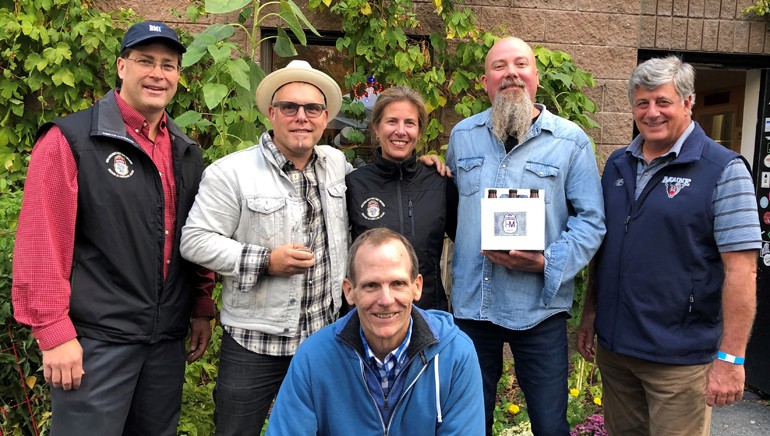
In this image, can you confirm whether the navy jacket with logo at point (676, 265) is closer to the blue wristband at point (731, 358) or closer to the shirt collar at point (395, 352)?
the blue wristband at point (731, 358)

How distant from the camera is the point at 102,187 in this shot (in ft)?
7.83

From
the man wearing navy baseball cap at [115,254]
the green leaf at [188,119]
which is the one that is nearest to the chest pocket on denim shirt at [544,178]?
the man wearing navy baseball cap at [115,254]

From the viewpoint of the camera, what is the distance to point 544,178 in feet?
9.45

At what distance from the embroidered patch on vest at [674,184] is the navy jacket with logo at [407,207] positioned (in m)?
1.00

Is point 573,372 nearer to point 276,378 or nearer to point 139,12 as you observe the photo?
point 276,378

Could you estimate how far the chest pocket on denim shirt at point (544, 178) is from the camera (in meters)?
2.87

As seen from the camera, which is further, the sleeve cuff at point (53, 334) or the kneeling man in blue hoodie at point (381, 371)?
the sleeve cuff at point (53, 334)

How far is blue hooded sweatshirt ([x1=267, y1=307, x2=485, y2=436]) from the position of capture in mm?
2105

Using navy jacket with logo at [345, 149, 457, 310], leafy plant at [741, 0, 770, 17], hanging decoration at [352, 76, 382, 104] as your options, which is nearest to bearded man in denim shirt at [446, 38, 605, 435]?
navy jacket with logo at [345, 149, 457, 310]

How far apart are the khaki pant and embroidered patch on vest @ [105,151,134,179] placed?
7.77 ft

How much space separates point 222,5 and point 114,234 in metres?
1.58

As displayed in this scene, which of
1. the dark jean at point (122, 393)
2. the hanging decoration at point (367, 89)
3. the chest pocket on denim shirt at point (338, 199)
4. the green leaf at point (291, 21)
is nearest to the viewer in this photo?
the dark jean at point (122, 393)

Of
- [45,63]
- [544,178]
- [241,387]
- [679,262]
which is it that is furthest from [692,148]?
[45,63]

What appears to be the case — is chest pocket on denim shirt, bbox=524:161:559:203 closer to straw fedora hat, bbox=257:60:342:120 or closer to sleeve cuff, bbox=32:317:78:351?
straw fedora hat, bbox=257:60:342:120
